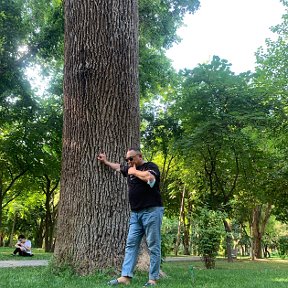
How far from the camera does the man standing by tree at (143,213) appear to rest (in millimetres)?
5309

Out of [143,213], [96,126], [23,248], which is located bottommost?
[23,248]

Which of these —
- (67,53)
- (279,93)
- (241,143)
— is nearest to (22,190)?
(241,143)

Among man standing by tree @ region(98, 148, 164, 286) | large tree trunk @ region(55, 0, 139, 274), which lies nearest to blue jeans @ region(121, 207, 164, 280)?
man standing by tree @ region(98, 148, 164, 286)

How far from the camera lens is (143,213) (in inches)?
216

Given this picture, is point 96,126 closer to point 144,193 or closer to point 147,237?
point 144,193

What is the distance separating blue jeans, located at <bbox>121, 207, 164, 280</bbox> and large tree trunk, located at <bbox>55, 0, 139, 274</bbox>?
0.43 m

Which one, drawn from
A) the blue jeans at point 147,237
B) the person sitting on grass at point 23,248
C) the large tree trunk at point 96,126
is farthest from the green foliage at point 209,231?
the person sitting on grass at point 23,248

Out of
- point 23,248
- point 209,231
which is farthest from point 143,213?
point 23,248

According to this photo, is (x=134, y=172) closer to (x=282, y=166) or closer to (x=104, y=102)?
(x=104, y=102)

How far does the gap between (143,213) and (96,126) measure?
1568 millimetres

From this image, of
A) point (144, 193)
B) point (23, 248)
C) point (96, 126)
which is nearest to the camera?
point (144, 193)

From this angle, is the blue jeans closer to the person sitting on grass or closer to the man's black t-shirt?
the man's black t-shirt

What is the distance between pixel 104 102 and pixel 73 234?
2.05m

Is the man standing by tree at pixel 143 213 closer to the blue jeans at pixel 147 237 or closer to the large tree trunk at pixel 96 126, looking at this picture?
the blue jeans at pixel 147 237
